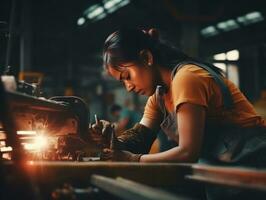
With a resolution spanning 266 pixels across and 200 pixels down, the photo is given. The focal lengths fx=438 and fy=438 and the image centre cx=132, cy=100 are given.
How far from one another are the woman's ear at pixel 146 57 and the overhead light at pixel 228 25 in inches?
406

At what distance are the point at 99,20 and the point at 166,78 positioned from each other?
9.72 meters

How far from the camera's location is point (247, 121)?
222 centimetres

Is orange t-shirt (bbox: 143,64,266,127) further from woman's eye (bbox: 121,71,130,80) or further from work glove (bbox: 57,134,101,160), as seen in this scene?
work glove (bbox: 57,134,101,160)

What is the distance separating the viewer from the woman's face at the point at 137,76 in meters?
2.36

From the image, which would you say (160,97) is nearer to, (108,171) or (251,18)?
(108,171)

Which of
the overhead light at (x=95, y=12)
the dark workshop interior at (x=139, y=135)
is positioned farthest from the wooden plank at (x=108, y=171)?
the overhead light at (x=95, y=12)

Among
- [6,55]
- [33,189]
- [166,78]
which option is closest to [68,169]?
[33,189]

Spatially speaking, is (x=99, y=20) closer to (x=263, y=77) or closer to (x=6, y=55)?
(x=263, y=77)

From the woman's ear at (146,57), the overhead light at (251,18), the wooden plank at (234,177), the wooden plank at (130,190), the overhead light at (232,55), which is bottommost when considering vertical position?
the wooden plank at (130,190)

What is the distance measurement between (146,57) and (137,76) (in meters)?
0.11

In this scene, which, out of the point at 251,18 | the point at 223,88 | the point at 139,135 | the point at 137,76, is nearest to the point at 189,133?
the point at 223,88

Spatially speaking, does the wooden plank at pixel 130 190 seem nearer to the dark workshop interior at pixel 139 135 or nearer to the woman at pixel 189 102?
the dark workshop interior at pixel 139 135

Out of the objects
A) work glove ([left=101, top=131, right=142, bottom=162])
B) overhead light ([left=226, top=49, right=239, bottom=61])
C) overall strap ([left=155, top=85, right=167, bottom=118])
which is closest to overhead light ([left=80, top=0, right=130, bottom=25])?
overhead light ([left=226, top=49, right=239, bottom=61])

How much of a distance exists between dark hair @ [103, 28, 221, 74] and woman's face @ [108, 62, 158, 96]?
0.04 m
